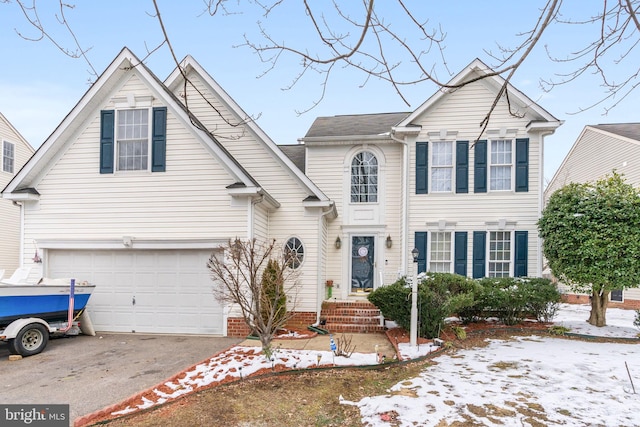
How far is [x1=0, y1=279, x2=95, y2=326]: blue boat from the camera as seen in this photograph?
24.1ft

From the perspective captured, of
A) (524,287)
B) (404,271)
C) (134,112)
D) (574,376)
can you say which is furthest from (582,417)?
(134,112)

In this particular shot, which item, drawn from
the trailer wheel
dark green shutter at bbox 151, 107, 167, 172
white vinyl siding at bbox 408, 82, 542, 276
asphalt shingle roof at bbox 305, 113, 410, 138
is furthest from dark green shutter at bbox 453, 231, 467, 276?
the trailer wheel

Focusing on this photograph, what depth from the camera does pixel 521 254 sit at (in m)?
11.7

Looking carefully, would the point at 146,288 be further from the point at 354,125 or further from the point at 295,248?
the point at 354,125

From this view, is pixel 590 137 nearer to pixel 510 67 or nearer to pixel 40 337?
pixel 510 67

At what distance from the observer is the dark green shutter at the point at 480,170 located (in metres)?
12.0

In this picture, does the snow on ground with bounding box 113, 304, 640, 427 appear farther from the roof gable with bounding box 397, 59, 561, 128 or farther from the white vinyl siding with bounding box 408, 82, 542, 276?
the roof gable with bounding box 397, 59, 561, 128

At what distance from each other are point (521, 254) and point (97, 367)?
11382mm

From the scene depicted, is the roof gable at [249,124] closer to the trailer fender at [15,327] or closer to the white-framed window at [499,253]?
the white-framed window at [499,253]

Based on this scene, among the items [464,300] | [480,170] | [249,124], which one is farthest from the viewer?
[480,170]

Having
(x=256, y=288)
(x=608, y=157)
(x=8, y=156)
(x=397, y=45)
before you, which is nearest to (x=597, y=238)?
(x=256, y=288)

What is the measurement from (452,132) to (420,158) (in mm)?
1307

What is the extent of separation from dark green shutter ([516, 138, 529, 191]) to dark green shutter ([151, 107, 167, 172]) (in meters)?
10.4

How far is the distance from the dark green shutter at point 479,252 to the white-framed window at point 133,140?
9894 mm
